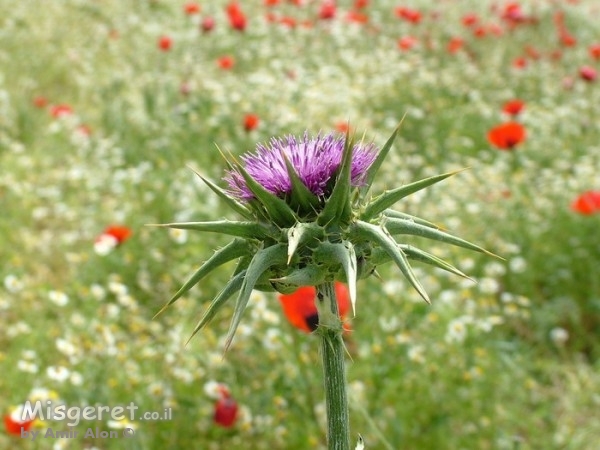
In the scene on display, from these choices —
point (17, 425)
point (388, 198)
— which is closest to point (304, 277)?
point (388, 198)

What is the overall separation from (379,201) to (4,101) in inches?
261

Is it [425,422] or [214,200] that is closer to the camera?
[425,422]

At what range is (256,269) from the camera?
1.52 m

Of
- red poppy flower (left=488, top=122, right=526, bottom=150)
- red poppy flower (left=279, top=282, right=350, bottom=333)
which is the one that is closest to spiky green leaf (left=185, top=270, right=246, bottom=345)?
red poppy flower (left=279, top=282, right=350, bottom=333)

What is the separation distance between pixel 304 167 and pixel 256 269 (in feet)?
1.15

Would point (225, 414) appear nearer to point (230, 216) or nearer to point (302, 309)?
point (302, 309)

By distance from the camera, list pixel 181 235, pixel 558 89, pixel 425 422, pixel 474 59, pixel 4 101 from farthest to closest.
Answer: pixel 474 59 < pixel 558 89 < pixel 4 101 < pixel 181 235 < pixel 425 422

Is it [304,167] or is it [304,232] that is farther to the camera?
[304,167]

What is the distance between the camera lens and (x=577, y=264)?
5074 mm

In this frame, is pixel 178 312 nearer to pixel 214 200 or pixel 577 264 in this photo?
pixel 214 200

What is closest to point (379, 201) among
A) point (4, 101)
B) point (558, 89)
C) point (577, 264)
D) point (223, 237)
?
point (223, 237)

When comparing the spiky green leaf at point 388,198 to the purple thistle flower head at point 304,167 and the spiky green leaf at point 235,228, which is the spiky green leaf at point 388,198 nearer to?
the purple thistle flower head at point 304,167

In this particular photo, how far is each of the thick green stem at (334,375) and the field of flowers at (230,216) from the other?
27 cm

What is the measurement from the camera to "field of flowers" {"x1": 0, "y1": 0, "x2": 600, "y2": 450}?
3465 mm
